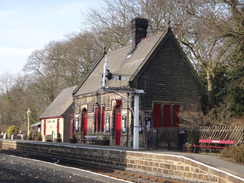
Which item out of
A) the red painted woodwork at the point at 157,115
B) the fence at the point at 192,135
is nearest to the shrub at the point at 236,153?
the fence at the point at 192,135

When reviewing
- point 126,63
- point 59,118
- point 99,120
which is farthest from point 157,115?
point 59,118

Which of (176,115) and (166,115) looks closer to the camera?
(166,115)

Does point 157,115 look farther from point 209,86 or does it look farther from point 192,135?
point 192,135

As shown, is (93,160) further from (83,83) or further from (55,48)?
(55,48)

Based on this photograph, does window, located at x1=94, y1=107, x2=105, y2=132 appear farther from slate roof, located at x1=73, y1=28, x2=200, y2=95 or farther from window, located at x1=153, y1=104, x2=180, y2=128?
window, located at x1=153, y1=104, x2=180, y2=128

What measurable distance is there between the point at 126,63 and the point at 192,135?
1100 cm

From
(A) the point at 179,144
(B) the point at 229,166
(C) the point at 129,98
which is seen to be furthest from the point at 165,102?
(B) the point at 229,166

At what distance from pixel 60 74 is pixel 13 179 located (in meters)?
37.7

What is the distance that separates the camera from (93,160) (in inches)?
915

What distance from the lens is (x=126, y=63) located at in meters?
Result: 31.2

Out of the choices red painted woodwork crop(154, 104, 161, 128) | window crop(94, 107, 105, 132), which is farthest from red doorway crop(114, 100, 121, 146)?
red painted woodwork crop(154, 104, 161, 128)

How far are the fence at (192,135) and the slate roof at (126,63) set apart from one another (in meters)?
4.70

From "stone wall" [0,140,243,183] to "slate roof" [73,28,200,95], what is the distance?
18.9ft

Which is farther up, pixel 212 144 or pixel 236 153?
pixel 212 144
